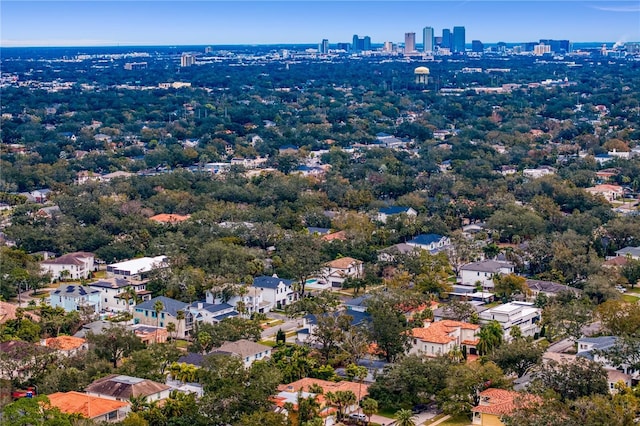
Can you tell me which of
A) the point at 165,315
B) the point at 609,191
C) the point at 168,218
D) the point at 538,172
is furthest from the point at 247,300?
the point at 538,172

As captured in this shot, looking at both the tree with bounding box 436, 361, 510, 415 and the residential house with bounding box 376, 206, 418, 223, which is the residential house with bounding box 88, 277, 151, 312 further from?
the residential house with bounding box 376, 206, 418, 223

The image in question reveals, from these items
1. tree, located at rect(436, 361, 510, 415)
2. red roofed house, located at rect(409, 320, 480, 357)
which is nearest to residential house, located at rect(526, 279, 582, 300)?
red roofed house, located at rect(409, 320, 480, 357)

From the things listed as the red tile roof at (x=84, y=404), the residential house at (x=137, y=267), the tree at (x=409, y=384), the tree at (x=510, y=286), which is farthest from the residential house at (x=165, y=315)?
the tree at (x=510, y=286)

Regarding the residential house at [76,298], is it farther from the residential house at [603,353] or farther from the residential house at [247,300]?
the residential house at [603,353]

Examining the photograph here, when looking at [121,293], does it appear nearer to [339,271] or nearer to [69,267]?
[69,267]

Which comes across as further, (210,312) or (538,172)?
(538,172)

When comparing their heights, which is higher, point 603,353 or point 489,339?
point 603,353

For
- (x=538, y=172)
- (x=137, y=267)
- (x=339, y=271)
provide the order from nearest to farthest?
(x=137, y=267) → (x=339, y=271) → (x=538, y=172)
